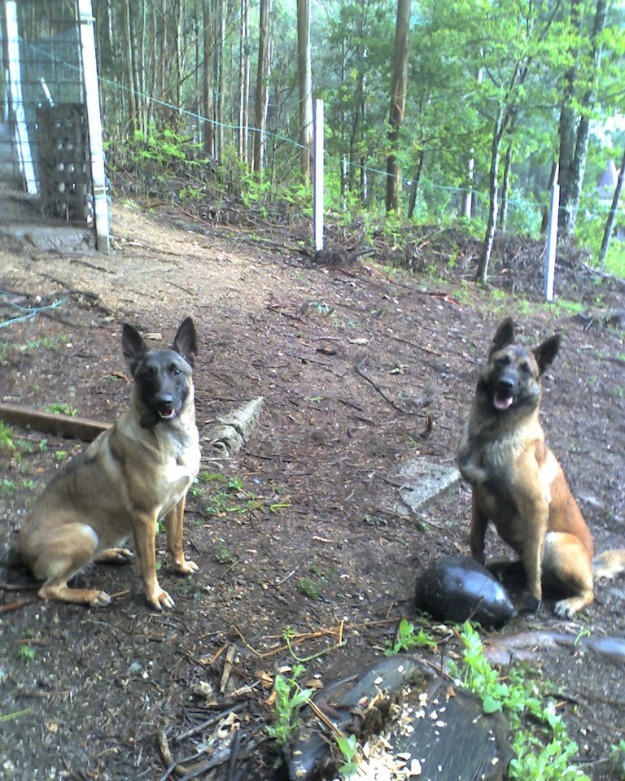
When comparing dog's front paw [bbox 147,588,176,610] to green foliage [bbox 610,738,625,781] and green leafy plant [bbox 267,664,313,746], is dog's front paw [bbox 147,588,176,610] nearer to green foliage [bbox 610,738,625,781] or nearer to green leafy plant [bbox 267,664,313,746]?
green leafy plant [bbox 267,664,313,746]

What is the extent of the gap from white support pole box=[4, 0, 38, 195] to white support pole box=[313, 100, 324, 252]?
4.32 meters

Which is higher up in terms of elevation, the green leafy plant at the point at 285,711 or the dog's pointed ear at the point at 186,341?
the dog's pointed ear at the point at 186,341

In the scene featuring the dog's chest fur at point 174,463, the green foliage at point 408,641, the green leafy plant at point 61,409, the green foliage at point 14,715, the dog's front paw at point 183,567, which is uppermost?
the dog's chest fur at point 174,463

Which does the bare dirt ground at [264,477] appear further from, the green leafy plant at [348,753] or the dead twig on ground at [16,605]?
the green leafy plant at [348,753]

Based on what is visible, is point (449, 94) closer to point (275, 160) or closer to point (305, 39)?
point (305, 39)

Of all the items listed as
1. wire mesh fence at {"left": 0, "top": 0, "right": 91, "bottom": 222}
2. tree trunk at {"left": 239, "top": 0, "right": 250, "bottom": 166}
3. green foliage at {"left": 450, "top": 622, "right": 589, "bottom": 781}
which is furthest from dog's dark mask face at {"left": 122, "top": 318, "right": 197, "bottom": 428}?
tree trunk at {"left": 239, "top": 0, "right": 250, "bottom": 166}

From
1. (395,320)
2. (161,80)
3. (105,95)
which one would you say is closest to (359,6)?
(161,80)

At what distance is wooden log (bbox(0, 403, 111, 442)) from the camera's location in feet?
16.8

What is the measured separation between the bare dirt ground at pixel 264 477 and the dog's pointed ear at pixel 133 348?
1275 millimetres

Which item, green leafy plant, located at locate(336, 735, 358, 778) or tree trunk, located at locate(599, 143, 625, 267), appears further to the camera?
tree trunk, located at locate(599, 143, 625, 267)

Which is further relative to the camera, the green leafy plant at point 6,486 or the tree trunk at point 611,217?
the tree trunk at point 611,217

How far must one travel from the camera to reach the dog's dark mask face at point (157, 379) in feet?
11.3

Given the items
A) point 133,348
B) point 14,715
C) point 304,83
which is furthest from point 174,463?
point 304,83

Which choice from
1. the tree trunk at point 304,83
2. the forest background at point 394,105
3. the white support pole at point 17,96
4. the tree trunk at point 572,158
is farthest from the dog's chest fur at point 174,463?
the tree trunk at point 572,158
